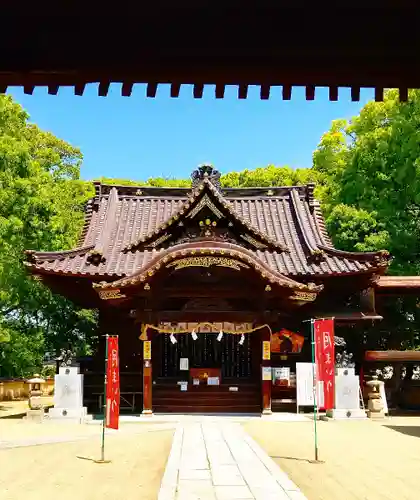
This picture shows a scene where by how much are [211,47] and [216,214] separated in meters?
14.1

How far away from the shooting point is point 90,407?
18672 mm

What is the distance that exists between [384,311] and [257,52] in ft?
62.8

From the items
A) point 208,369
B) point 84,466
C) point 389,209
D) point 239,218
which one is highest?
point 389,209

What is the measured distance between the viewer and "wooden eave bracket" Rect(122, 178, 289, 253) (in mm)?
18891

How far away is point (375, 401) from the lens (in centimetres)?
1766

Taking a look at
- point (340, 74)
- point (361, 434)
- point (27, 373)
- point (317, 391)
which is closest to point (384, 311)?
point (361, 434)

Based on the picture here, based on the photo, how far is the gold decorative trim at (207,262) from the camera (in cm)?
1697

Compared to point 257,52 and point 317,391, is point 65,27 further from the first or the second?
point 317,391

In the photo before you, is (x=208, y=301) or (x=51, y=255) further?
(x=51, y=255)

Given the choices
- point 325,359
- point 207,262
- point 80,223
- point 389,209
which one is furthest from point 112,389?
point 80,223

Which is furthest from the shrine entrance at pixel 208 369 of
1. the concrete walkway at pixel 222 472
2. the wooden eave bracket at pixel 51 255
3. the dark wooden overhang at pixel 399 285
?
the concrete walkway at pixel 222 472

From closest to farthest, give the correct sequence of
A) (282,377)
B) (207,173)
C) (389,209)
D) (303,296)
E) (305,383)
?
1. (305,383)
2. (303,296)
3. (282,377)
4. (207,173)
5. (389,209)

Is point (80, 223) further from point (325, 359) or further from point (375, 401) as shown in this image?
point (325, 359)

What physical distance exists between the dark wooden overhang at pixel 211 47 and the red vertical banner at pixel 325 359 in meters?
7.54
